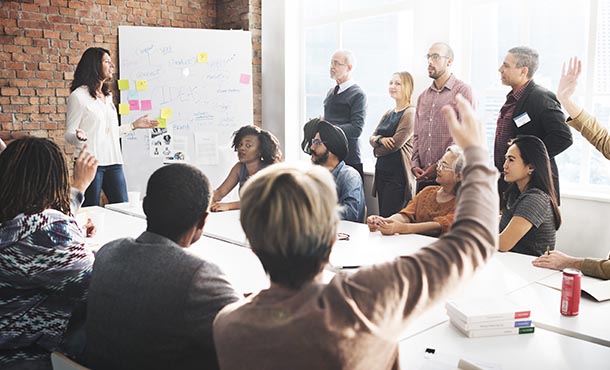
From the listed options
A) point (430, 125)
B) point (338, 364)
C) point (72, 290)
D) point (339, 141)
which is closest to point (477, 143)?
point (338, 364)

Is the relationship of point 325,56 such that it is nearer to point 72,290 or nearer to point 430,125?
point 430,125

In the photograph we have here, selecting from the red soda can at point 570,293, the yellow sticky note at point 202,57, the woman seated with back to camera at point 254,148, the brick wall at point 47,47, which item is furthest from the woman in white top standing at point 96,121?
the red soda can at point 570,293

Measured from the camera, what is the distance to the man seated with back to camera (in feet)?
4.39

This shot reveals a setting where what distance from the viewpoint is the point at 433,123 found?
173 inches

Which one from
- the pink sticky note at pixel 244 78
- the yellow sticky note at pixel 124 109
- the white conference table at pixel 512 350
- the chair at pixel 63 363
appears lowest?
the white conference table at pixel 512 350

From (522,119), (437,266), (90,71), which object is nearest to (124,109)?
(90,71)

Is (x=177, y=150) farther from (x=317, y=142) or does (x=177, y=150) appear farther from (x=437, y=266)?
(x=437, y=266)

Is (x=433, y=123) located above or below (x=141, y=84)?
below

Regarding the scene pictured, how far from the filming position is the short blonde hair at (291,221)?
106 centimetres

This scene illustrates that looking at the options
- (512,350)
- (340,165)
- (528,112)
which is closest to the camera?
(512,350)

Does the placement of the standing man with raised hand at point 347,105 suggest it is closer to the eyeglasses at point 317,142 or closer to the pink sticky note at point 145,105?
the eyeglasses at point 317,142

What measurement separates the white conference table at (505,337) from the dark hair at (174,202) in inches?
4.2

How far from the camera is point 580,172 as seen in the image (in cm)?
411

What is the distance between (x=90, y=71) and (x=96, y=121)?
40 centimetres
